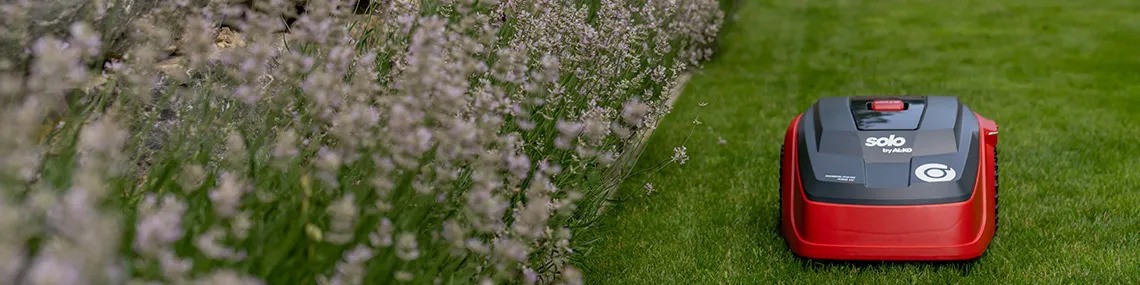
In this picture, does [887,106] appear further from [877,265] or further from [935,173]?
[877,265]

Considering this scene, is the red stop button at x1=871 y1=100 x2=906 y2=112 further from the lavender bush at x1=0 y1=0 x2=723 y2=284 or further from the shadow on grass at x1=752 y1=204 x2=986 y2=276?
the lavender bush at x1=0 y1=0 x2=723 y2=284

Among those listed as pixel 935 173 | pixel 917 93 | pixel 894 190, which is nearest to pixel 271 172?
pixel 894 190

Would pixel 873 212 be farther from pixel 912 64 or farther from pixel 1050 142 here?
pixel 912 64

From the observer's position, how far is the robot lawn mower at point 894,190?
3691mm

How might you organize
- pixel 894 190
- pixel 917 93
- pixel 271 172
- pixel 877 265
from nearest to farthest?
pixel 271 172 → pixel 894 190 → pixel 877 265 → pixel 917 93

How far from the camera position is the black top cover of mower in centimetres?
369

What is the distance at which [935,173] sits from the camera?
3.72 metres

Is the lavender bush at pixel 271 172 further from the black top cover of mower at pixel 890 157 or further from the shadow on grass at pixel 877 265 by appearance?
the shadow on grass at pixel 877 265

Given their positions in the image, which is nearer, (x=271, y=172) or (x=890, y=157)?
(x=271, y=172)

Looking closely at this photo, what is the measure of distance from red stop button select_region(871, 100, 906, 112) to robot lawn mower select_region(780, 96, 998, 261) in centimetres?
10

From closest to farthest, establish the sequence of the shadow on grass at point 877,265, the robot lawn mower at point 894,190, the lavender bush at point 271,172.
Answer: the lavender bush at point 271,172 → the robot lawn mower at point 894,190 → the shadow on grass at point 877,265

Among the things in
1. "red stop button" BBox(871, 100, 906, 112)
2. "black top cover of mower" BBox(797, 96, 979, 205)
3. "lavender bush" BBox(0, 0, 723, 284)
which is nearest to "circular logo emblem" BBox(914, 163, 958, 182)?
"black top cover of mower" BBox(797, 96, 979, 205)

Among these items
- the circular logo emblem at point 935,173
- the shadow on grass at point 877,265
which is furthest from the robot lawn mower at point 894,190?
the shadow on grass at point 877,265

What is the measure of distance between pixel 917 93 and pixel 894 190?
12.7 feet
